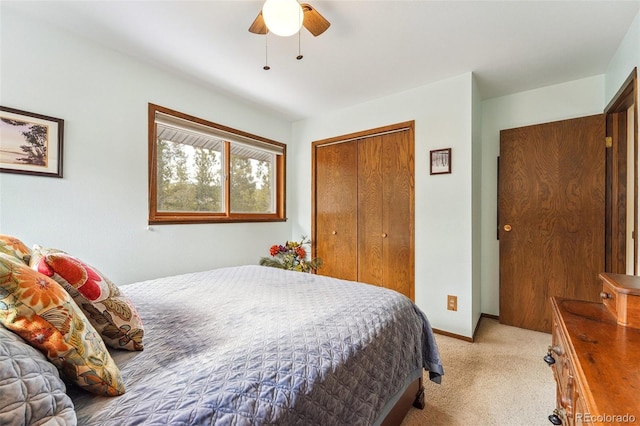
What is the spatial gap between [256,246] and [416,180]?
195 cm

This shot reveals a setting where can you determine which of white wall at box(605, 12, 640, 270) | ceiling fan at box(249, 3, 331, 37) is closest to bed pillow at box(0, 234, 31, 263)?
ceiling fan at box(249, 3, 331, 37)

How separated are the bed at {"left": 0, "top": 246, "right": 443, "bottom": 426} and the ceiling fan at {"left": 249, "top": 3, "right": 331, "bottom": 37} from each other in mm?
1600

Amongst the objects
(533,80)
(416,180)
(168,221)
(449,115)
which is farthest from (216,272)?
(533,80)

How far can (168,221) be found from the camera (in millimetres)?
2504

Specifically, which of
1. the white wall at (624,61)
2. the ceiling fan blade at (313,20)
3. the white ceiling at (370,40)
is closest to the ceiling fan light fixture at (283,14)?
the ceiling fan blade at (313,20)

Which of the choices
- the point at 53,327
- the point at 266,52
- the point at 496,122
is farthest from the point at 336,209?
the point at 53,327

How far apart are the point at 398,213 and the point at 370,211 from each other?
34 centimetres

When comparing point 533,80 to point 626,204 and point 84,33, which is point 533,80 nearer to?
point 626,204

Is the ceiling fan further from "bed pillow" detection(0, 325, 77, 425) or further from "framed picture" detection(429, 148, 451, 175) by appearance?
"bed pillow" detection(0, 325, 77, 425)

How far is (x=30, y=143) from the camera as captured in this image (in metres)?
1.79

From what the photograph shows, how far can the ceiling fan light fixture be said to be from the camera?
145 cm

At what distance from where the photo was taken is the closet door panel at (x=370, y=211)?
124 inches

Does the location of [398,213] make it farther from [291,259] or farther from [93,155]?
[93,155]

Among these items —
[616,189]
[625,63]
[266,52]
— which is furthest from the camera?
[616,189]
